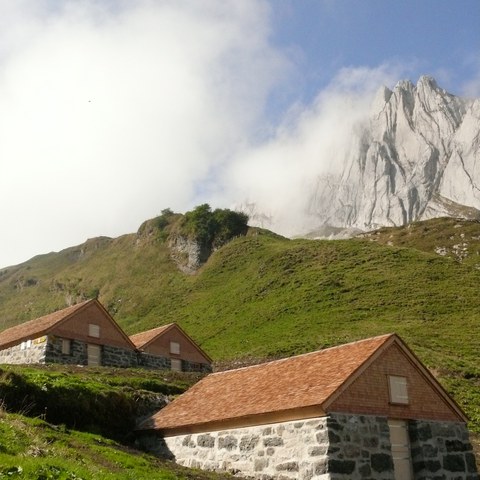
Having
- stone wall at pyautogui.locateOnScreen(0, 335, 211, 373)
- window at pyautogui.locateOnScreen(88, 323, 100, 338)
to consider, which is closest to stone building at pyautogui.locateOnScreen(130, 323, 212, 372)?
stone wall at pyautogui.locateOnScreen(0, 335, 211, 373)

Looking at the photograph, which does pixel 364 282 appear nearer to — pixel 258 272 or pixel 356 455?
pixel 258 272

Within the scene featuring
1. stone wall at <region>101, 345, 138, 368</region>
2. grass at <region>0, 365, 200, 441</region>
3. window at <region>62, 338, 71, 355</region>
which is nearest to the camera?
grass at <region>0, 365, 200, 441</region>

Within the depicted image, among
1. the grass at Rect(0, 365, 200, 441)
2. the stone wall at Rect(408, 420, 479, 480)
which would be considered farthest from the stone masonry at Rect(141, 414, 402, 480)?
the grass at Rect(0, 365, 200, 441)

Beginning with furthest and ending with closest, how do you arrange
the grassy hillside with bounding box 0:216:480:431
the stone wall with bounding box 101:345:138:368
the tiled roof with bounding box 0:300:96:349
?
the grassy hillside with bounding box 0:216:480:431
the stone wall with bounding box 101:345:138:368
the tiled roof with bounding box 0:300:96:349

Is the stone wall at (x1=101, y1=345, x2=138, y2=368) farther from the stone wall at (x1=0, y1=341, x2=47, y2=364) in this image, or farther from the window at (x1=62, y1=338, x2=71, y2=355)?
the stone wall at (x1=0, y1=341, x2=47, y2=364)

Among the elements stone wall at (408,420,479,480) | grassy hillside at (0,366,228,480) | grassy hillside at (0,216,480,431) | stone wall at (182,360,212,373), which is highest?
grassy hillside at (0,216,480,431)

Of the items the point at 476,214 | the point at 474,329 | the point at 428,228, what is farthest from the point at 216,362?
the point at 476,214

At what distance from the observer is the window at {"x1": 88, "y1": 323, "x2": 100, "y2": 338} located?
146ft

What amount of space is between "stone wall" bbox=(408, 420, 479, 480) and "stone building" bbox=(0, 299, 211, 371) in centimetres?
2748

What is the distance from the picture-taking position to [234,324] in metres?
73.0

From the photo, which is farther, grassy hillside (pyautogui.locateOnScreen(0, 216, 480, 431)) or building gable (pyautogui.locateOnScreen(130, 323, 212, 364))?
grassy hillside (pyautogui.locateOnScreen(0, 216, 480, 431))

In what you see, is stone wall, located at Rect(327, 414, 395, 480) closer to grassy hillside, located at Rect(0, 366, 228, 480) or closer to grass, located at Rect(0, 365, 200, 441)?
grassy hillside, located at Rect(0, 366, 228, 480)

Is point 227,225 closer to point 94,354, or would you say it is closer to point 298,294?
point 298,294

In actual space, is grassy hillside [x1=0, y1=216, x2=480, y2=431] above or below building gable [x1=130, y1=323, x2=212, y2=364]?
above
